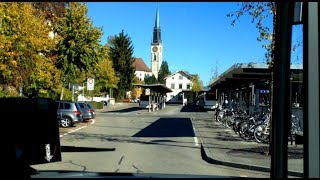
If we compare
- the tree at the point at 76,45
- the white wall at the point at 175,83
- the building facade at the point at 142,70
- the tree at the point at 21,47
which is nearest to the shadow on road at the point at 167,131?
the tree at the point at 76,45

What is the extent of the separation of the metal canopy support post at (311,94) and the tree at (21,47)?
70.0 ft

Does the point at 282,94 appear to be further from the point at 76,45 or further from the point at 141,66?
the point at 141,66

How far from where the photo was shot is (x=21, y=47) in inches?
1042

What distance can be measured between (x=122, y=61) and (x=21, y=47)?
8307 cm

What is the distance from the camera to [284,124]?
7.81 ft

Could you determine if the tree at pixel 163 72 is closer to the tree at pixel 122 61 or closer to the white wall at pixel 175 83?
the white wall at pixel 175 83

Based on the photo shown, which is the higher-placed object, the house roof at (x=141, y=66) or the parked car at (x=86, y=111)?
the house roof at (x=141, y=66)

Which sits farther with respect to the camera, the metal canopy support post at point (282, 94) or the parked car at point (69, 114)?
the parked car at point (69, 114)

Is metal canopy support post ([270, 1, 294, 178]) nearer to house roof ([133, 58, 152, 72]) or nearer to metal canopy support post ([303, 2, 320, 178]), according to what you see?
metal canopy support post ([303, 2, 320, 178])

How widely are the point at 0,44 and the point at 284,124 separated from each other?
71.5ft

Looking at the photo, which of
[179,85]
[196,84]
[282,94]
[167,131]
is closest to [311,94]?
[282,94]

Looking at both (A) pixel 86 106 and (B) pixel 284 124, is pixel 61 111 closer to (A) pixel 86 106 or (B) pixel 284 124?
(A) pixel 86 106

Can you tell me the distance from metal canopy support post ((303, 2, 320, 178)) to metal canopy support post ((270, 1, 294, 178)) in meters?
→ 0.20

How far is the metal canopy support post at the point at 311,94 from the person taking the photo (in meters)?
2.09
